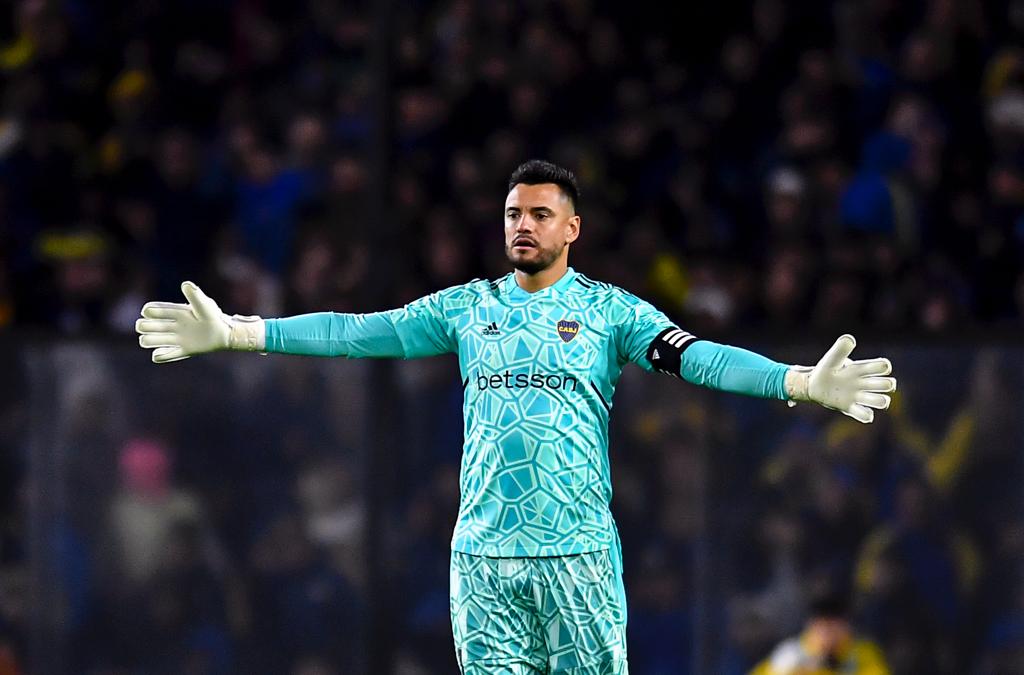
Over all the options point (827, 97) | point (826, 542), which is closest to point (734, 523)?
point (826, 542)

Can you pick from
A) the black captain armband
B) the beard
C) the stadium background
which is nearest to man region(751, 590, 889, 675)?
the stadium background

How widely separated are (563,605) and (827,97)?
18.2 feet

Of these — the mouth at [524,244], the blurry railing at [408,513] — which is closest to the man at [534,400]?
the mouth at [524,244]


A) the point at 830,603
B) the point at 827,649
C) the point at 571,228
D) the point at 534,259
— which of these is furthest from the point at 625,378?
the point at 534,259

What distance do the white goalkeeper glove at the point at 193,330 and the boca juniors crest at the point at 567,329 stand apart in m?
0.93

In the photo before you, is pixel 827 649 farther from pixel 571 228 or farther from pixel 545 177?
pixel 545 177

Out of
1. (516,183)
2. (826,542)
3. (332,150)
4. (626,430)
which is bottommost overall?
(826,542)

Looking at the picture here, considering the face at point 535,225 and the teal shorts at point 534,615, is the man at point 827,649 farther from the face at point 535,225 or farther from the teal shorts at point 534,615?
the face at point 535,225

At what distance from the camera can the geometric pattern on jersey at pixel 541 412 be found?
5.57 meters

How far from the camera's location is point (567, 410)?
18.4 feet

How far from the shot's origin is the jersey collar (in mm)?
5719

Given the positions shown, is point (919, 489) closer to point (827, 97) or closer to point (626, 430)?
point (626, 430)

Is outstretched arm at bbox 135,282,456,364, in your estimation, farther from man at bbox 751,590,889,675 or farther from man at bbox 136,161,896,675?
man at bbox 751,590,889,675

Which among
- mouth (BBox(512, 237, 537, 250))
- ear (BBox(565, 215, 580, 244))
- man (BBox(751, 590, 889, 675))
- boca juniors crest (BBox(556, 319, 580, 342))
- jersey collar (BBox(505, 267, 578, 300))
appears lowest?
man (BBox(751, 590, 889, 675))
